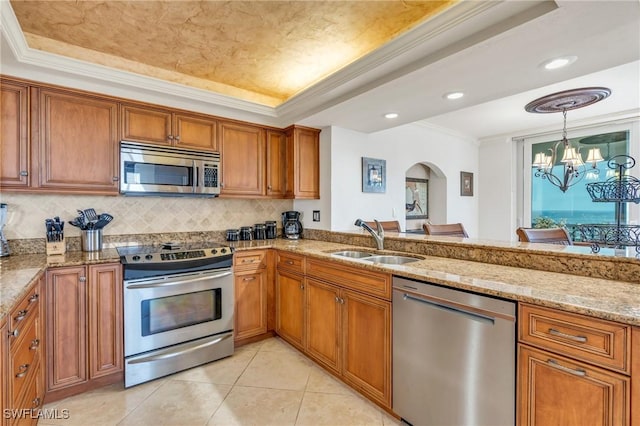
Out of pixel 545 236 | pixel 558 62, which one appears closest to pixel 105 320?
pixel 558 62

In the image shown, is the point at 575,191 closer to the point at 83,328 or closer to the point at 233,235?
the point at 233,235

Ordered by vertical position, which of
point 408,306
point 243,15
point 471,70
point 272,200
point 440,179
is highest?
point 243,15

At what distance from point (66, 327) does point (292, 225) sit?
218cm

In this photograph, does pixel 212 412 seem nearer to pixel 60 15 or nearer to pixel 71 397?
pixel 71 397

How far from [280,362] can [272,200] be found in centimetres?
187

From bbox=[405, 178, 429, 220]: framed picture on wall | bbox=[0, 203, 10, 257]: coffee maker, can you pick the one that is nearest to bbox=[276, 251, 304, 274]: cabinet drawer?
bbox=[0, 203, 10, 257]: coffee maker

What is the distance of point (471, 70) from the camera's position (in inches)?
77.5

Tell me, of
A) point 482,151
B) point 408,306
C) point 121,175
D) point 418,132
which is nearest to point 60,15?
point 121,175

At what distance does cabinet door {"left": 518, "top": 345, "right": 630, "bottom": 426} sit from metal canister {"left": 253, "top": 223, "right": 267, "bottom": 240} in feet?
9.04

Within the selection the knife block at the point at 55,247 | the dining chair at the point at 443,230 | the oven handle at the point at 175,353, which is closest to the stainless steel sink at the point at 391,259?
the dining chair at the point at 443,230

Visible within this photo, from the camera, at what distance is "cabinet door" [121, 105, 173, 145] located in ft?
8.43

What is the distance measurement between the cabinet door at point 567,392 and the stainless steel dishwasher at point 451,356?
0.19ft

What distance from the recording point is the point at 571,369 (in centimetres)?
116

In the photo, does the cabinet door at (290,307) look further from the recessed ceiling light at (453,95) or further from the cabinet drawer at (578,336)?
the recessed ceiling light at (453,95)
